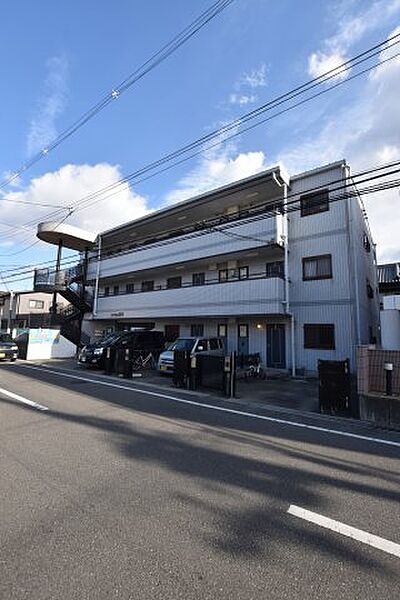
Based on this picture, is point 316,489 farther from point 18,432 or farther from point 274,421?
point 18,432

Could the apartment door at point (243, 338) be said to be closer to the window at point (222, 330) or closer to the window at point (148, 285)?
the window at point (222, 330)

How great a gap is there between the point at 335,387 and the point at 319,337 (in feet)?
28.4

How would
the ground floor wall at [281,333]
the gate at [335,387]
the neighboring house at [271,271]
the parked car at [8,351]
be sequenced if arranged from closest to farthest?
the gate at [335,387] < the ground floor wall at [281,333] < the neighboring house at [271,271] < the parked car at [8,351]

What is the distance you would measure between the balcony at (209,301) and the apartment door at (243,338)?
1.90 metres

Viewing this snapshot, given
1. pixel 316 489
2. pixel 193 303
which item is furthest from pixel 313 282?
pixel 316 489

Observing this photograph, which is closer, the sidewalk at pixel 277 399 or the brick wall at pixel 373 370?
the sidewalk at pixel 277 399

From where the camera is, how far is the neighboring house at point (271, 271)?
1681cm

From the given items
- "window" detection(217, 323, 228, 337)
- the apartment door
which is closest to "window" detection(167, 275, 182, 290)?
"window" detection(217, 323, 228, 337)

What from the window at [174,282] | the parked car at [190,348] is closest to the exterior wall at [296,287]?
the window at [174,282]

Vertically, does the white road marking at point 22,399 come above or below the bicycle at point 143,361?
below

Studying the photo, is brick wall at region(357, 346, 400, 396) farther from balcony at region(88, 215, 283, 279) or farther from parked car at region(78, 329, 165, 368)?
parked car at region(78, 329, 165, 368)

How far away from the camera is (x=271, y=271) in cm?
1938

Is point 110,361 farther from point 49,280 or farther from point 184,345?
point 49,280

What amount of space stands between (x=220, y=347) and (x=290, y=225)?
24.0ft
